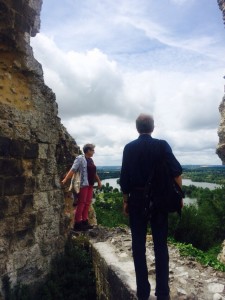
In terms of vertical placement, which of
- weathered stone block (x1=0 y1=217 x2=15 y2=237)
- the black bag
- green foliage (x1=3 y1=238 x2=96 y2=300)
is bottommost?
green foliage (x1=3 y1=238 x2=96 y2=300)

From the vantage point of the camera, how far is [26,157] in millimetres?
4223

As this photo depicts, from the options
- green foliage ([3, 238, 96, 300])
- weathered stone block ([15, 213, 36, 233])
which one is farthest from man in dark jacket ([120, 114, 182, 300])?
green foliage ([3, 238, 96, 300])

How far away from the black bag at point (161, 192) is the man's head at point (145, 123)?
352 mm

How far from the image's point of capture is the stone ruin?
12.9ft

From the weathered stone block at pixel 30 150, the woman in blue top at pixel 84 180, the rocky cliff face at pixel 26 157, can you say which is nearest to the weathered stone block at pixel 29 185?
the rocky cliff face at pixel 26 157

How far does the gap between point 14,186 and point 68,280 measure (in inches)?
60.7

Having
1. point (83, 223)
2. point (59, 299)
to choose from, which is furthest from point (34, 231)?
point (83, 223)

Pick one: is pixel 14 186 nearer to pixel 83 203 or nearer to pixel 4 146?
pixel 4 146

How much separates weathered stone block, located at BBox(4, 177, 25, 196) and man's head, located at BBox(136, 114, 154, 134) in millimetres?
1724

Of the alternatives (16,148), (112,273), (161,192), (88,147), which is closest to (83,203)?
(88,147)

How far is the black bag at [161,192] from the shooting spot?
2873 millimetres

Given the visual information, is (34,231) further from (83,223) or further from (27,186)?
(83,223)

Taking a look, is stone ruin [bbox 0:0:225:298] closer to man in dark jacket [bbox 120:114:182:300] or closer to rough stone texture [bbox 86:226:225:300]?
rough stone texture [bbox 86:226:225:300]

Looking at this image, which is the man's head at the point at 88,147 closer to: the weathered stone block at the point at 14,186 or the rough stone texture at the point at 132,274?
the rough stone texture at the point at 132,274
